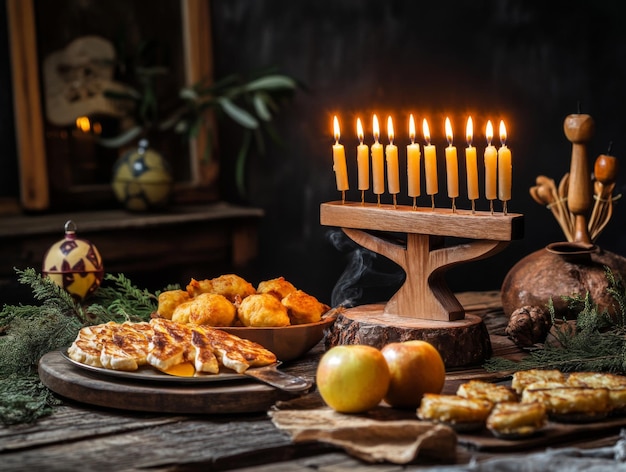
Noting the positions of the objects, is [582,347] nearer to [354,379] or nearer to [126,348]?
[354,379]

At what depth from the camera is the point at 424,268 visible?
2.21m

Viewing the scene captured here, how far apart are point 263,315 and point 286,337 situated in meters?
0.07

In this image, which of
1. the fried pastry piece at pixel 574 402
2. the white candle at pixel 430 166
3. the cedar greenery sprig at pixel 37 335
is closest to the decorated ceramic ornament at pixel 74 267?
the cedar greenery sprig at pixel 37 335

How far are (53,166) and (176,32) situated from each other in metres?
0.99

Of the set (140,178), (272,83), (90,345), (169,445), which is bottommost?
(169,445)

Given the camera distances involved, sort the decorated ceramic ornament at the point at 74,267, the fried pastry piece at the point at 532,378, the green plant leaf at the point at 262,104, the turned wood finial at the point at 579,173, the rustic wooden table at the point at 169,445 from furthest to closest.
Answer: the green plant leaf at the point at 262,104, the decorated ceramic ornament at the point at 74,267, the turned wood finial at the point at 579,173, the fried pastry piece at the point at 532,378, the rustic wooden table at the point at 169,445

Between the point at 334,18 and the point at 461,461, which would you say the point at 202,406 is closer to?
the point at 461,461

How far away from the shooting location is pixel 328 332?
2252 millimetres

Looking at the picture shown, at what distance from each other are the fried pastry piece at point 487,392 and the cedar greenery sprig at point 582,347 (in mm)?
324

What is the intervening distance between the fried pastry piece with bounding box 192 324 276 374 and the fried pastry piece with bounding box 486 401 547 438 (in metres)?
0.51

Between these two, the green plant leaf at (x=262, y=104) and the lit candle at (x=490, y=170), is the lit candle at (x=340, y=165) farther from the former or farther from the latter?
the green plant leaf at (x=262, y=104)

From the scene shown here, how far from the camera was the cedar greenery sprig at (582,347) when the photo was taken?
2.10m

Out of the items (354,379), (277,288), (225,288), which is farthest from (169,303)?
(354,379)

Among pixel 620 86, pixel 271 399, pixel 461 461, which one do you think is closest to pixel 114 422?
pixel 271 399
